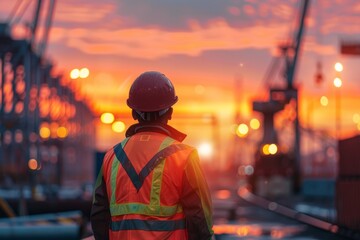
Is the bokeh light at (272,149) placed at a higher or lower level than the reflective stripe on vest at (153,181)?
higher

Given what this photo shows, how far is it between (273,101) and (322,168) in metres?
48.8

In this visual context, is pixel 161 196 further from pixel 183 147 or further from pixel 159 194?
A: pixel 183 147

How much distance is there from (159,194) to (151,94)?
642mm

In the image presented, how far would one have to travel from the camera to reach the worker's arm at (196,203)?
5.97m

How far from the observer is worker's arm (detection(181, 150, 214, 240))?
597 cm

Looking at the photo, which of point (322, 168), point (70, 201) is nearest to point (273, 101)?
point (70, 201)

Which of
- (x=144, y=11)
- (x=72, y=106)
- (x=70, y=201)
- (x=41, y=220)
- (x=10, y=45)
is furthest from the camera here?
(x=72, y=106)

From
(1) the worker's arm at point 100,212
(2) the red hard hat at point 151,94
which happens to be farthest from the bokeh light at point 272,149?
(1) the worker's arm at point 100,212

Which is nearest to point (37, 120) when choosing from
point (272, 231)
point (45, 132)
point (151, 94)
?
point (272, 231)

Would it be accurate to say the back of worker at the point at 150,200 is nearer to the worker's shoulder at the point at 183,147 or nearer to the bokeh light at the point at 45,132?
the worker's shoulder at the point at 183,147

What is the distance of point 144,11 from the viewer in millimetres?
25297

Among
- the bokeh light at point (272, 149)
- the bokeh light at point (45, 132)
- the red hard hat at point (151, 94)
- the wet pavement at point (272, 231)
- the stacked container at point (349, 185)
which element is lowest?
the wet pavement at point (272, 231)

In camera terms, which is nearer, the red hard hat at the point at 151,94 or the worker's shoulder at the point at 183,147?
the worker's shoulder at the point at 183,147

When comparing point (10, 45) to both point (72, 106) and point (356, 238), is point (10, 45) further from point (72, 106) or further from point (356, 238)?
point (72, 106)
